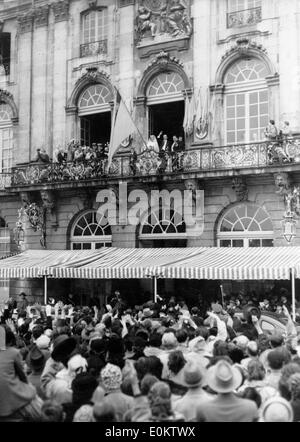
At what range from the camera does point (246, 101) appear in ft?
73.3

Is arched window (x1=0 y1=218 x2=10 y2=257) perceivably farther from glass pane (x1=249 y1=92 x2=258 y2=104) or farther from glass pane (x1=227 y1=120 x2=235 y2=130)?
glass pane (x1=249 y1=92 x2=258 y2=104)

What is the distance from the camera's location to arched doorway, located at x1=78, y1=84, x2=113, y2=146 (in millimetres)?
25188

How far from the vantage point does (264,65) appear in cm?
2186

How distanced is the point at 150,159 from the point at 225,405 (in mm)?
17270

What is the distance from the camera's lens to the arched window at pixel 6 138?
1082 inches

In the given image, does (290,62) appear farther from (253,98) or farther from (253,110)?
(253,110)

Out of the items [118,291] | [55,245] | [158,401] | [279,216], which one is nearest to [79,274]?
[118,291]

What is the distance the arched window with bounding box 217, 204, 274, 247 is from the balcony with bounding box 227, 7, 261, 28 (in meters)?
6.43

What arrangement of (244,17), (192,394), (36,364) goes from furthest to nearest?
1. (244,17)
2. (36,364)
3. (192,394)

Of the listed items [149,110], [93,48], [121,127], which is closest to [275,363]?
[121,127]

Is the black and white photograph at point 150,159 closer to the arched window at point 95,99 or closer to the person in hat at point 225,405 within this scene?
the arched window at point 95,99

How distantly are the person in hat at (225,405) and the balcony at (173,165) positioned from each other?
48.4 feet

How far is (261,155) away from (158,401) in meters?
15.9

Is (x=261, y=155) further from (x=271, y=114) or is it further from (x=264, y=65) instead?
(x=264, y=65)
